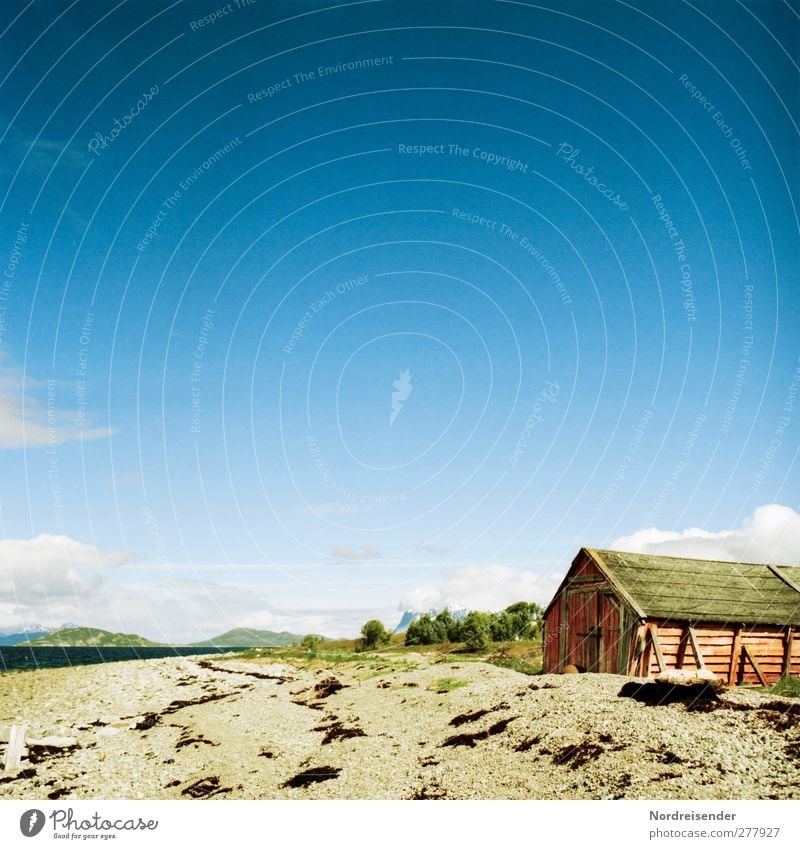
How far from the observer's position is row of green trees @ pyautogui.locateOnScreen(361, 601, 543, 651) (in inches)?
A: 1937

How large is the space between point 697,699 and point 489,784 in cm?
622

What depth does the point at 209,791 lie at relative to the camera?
43.9 feet

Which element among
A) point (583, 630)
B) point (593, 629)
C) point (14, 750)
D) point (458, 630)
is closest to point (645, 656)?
A: point (593, 629)

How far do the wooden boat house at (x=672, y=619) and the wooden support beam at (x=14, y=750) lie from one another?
19924 mm

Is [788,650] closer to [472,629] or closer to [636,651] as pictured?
[636,651]

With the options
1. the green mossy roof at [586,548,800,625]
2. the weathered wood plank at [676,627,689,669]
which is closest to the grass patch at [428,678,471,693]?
the green mossy roof at [586,548,800,625]

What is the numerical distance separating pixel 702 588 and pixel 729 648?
Answer: 97.2 inches

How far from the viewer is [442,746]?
48.3 ft

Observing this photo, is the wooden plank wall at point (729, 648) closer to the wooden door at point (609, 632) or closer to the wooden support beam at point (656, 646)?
the wooden support beam at point (656, 646)

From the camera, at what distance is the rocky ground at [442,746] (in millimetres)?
11141

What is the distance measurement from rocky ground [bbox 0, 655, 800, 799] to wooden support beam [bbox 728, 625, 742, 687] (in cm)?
664

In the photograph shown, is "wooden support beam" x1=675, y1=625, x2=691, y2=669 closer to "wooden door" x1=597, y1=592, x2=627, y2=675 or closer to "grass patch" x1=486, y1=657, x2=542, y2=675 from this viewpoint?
"wooden door" x1=597, y1=592, x2=627, y2=675

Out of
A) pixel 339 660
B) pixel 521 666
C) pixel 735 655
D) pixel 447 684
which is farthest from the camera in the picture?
pixel 339 660
